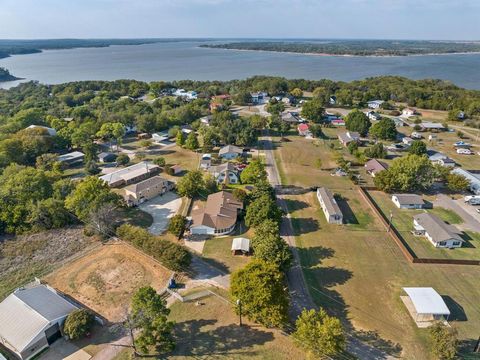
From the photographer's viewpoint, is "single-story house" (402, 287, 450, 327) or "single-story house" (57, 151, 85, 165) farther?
"single-story house" (57, 151, 85, 165)

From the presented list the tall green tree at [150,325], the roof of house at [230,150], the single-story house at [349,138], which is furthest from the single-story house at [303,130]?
the tall green tree at [150,325]

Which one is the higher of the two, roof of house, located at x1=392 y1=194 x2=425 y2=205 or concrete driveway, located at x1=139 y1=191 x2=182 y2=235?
roof of house, located at x1=392 y1=194 x2=425 y2=205

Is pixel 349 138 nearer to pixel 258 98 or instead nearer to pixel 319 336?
pixel 258 98

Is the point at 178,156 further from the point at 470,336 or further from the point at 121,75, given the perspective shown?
the point at 121,75

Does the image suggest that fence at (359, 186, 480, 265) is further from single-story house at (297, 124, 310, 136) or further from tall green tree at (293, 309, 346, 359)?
single-story house at (297, 124, 310, 136)

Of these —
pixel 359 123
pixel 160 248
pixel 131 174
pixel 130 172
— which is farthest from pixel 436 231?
pixel 130 172

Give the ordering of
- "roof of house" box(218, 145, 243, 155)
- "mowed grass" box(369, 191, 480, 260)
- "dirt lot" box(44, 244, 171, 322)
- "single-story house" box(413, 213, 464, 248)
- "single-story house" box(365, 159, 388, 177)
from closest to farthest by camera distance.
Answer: "dirt lot" box(44, 244, 171, 322)
"mowed grass" box(369, 191, 480, 260)
"single-story house" box(413, 213, 464, 248)
"single-story house" box(365, 159, 388, 177)
"roof of house" box(218, 145, 243, 155)

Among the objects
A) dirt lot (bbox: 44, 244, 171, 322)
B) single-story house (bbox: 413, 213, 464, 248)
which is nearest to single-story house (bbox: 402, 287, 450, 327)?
single-story house (bbox: 413, 213, 464, 248)
